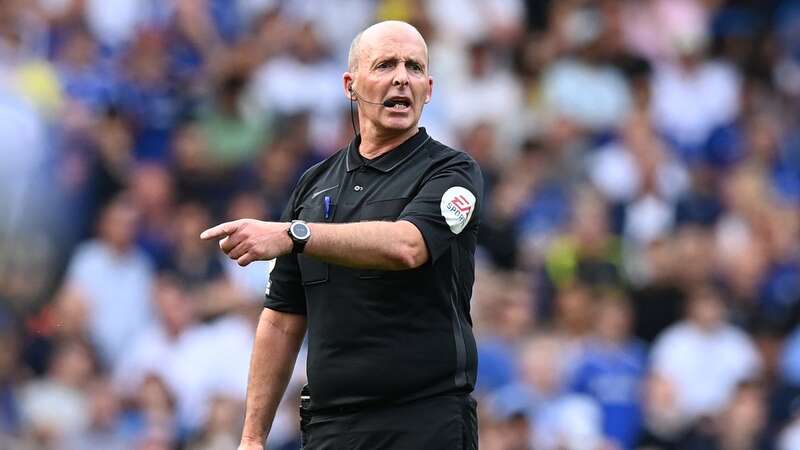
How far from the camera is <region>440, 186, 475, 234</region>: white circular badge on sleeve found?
504 cm

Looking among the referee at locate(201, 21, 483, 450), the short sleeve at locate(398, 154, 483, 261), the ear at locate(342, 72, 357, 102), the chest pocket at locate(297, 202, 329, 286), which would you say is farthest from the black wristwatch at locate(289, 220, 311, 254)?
the ear at locate(342, 72, 357, 102)

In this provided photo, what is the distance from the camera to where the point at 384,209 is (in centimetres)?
515

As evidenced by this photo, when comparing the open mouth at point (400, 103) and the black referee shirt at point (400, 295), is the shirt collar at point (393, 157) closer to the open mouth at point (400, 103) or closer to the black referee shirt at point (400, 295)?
the black referee shirt at point (400, 295)

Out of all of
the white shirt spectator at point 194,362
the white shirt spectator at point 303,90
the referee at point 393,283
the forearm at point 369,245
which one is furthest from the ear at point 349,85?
the white shirt spectator at point 303,90

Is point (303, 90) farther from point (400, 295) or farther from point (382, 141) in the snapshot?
point (400, 295)

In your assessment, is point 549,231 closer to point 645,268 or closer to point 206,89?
point 645,268

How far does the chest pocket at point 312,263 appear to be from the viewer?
17.2 ft

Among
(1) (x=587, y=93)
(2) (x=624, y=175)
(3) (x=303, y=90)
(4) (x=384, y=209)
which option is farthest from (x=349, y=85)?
(1) (x=587, y=93)

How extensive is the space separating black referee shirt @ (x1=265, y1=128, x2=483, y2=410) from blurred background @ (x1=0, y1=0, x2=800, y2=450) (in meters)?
4.53

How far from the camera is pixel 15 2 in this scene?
1214 cm

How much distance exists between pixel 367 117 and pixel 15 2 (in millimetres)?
7419

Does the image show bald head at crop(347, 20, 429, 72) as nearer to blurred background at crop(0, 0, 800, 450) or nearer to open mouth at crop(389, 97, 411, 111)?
open mouth at crop(389, 97, 411, 111)

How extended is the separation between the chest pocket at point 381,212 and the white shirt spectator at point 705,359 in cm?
580

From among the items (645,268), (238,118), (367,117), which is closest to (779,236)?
(645,268)
